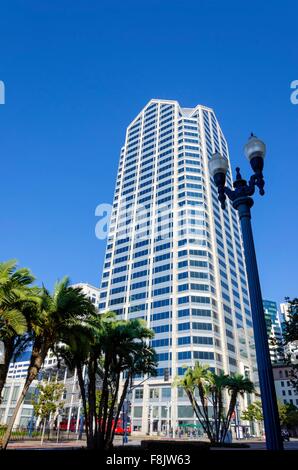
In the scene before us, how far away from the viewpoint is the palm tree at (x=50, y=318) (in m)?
18.1

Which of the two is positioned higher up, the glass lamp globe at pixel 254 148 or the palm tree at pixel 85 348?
the glass lamp globe at pixel 254 148

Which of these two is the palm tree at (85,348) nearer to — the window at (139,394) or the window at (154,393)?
the window at (154,393)

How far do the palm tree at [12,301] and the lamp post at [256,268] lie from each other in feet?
38.1

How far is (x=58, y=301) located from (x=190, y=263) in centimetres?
7195

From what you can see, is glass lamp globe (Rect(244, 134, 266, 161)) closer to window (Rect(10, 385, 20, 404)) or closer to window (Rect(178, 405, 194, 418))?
window (Rect(178, 405, 194, 418))

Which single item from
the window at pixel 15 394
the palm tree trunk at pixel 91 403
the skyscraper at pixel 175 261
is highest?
the skyscraper at pixel 175 261

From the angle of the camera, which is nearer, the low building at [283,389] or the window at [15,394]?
the window at [15,394]

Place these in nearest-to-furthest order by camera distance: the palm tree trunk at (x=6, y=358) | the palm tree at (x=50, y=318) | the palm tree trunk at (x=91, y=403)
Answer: the palm tree trunk at (x=6, y=358) → the palm tree at (x=50, y=318) → the palm tree trunk at (x=91, y=403)

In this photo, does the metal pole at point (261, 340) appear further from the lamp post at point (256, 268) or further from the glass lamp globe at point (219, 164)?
the glass lamp globe at point (219, 164)

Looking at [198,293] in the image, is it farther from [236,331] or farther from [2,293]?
[2,293]

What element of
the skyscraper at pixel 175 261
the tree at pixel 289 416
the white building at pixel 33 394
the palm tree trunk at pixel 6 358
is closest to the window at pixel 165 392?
the skyscraper at pixel 175 261

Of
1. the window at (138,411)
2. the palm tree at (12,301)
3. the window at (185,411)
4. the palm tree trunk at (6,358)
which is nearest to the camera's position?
the palm tree at (12,301)

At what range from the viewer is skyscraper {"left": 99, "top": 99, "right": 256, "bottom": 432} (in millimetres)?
78000

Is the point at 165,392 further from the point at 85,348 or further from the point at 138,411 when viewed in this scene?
the point at 85,348
